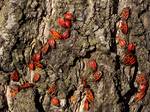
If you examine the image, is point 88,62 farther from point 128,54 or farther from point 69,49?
point 128,54

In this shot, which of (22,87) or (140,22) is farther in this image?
(140,22)

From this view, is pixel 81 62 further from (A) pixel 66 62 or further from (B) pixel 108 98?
(B) pixel 108 98

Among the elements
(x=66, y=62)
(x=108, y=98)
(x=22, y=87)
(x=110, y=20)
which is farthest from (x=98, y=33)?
(x=22, y=87)

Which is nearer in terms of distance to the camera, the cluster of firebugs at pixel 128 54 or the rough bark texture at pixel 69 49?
the rough bark texture at pixel 69 49

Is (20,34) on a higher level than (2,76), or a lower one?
higher

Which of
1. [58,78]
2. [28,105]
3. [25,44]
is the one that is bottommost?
[28,105]
